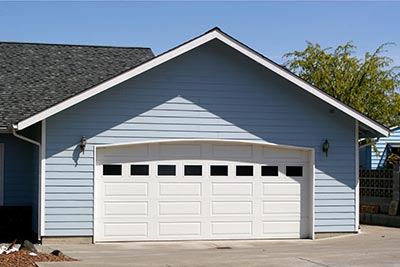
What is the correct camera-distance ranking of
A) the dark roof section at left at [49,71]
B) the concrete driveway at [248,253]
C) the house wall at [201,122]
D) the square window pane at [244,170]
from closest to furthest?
the concrete driveway at [248,253] < the house wall at [201,122] < the square window pane at [244,170] < the dark roof section at left at [49,71]

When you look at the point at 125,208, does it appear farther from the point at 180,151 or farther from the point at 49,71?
the point at 49,71

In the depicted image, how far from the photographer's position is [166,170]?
57.2 ft

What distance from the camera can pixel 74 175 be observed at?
55.0 ft

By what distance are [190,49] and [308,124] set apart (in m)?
3.43

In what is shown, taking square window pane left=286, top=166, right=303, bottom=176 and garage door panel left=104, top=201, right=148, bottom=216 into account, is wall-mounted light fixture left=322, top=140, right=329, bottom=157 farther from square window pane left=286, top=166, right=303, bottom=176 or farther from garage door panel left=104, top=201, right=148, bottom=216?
garage door panel left=104, top=201, right=148, bottom=216

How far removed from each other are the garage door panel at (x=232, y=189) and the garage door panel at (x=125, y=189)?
1665 millimetres

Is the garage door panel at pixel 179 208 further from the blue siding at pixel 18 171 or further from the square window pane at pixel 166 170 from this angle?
the blue siding at pixel 18 171

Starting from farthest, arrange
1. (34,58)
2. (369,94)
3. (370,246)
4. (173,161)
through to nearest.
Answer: (369,94)
(34,58)
(173,161)
(370,246)

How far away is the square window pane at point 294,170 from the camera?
18.2 m

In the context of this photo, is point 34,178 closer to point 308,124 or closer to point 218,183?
point 218,183

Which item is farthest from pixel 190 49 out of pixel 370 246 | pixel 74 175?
pixel 370 246

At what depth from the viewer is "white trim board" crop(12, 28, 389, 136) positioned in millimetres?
16047

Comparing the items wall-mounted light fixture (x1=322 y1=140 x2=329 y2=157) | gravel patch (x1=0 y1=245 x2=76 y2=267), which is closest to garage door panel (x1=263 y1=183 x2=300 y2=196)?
wall-mounted light fixture (x1=322 y1=140 x2=329 y2=157)

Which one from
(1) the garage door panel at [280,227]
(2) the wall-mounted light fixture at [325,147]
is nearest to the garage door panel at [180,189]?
(1) the garage door panel at [280,227]
